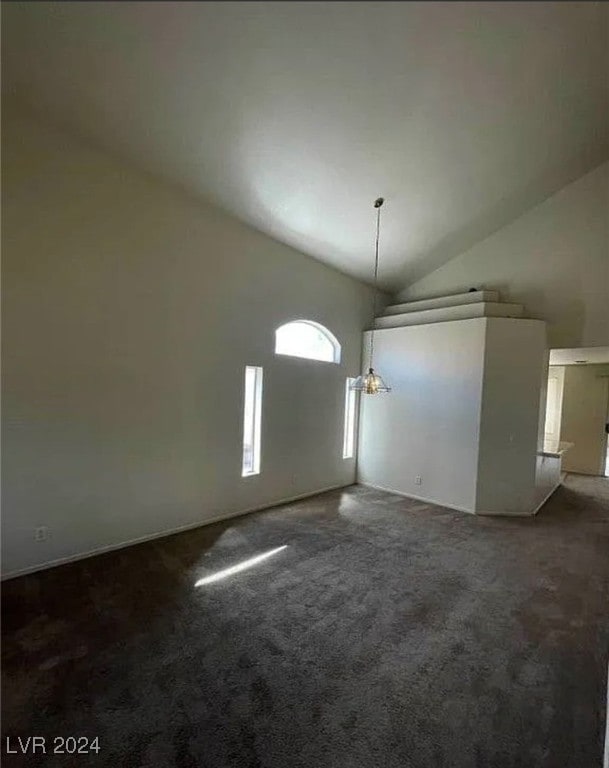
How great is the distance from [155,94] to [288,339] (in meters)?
3.19

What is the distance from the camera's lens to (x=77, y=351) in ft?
10.8

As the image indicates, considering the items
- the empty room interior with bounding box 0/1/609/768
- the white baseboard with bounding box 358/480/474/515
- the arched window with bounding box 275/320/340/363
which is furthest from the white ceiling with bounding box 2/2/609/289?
the white baseboard with bounding box 358/480/474/515

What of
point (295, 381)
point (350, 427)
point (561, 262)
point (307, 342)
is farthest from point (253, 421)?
point (561, 262)

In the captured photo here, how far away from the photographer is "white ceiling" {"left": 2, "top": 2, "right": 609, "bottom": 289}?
1736mm

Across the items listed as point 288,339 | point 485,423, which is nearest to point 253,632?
point 288,339

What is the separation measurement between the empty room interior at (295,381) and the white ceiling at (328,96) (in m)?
0.03

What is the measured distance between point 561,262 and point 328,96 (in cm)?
446

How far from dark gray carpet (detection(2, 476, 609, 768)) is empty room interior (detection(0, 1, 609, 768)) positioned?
2 cm

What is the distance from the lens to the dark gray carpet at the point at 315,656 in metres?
1.72

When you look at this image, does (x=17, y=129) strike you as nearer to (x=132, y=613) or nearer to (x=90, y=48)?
(x=90, y=48)

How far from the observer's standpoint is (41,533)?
3166 mm

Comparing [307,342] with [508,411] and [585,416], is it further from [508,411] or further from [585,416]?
[585,416]

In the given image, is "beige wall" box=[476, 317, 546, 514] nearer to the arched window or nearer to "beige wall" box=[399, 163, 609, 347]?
"beige wall" box=[399, 163, 609, 347]

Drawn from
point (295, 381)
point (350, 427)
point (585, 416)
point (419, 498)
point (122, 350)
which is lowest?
point (419, 498)
